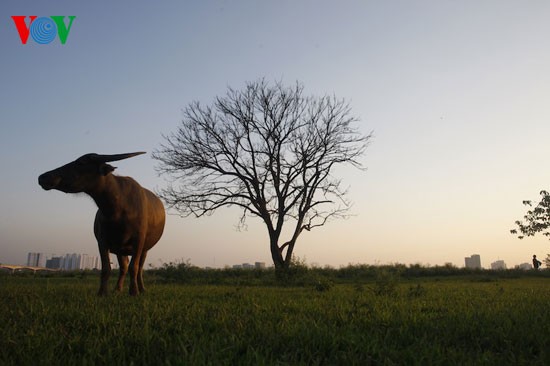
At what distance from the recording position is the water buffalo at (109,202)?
639cm

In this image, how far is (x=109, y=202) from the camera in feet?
23.0

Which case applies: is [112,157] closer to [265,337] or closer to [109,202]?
[109,202]

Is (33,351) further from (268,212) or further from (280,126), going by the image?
(280,126)

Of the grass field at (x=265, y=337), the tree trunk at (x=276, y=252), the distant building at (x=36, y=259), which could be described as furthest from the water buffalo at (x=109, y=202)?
the distant building at (x=36, y=259)

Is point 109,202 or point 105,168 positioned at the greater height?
point 105,168

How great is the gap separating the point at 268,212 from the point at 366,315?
17.8 m

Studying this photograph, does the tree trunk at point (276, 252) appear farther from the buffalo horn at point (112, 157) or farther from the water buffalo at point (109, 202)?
the buffalo horn at point (112, 157)

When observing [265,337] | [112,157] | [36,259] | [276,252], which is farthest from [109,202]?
[36,259]

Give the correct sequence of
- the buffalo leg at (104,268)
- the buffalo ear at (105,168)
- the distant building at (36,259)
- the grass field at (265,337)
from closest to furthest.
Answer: the grass field at (265,337)
the buffalo ear at (105,168)
the buffalo leg at (104,268)
the distant building at (36,259)

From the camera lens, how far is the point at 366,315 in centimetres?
488

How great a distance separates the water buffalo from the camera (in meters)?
6.39

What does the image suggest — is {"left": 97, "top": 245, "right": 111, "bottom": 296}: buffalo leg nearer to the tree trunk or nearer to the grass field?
the grass field

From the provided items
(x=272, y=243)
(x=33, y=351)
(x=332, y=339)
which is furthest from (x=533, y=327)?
(x=272, y=243)

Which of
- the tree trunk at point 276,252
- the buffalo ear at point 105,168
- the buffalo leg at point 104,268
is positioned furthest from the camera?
the tree trunk at point 276,252
